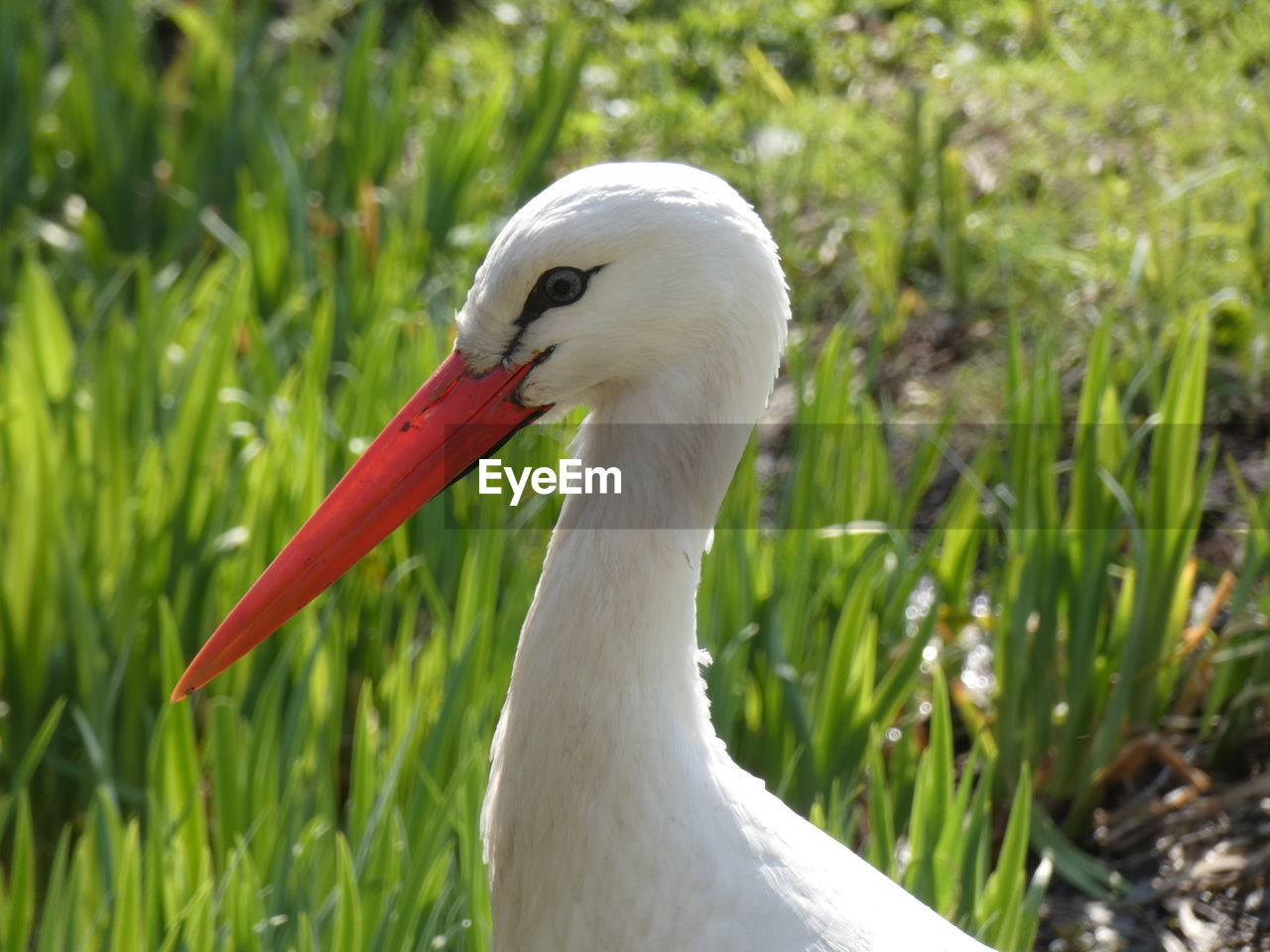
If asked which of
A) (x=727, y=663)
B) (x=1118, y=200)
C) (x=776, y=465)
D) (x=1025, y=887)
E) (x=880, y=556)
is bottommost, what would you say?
(x=1025, y=887)

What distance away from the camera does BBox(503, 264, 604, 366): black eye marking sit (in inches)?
49.5

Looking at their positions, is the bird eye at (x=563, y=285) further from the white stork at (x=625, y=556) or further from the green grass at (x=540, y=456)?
the green grass at (x=540, y=456)

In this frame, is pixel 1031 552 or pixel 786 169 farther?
pixel 786 169

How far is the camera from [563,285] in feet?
4.15

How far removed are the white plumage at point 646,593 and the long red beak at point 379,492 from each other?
1.6 inches

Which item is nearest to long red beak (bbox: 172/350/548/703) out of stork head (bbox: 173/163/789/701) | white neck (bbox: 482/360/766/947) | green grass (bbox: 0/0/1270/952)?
stork head (bbox: 173/163/789/701)

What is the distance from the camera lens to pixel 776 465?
298cm

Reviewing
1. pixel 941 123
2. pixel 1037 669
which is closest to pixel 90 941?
pixel 1037 669

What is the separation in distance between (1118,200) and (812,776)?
73.9 inches

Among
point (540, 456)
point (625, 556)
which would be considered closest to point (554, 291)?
point (625, 556)

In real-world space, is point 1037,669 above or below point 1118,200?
below

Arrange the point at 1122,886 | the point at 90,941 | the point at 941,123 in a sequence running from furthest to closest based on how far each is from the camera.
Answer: the point at 941,123 < the point at 1122,886 < the point at 90,941

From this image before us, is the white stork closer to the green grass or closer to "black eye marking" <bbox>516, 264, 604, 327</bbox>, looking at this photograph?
"black eye marking" <bbox>516, 264, 604, 327</bbox>

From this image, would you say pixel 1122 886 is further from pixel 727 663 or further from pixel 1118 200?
pixel 1118 200
